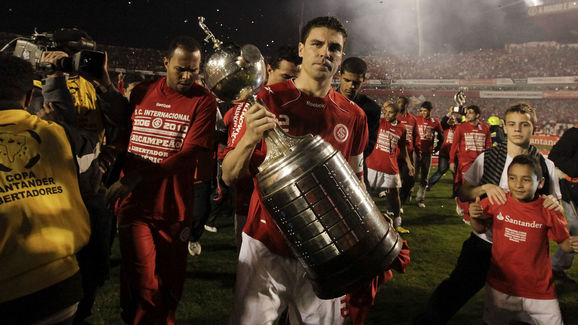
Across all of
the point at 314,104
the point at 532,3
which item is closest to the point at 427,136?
the point at 314,104

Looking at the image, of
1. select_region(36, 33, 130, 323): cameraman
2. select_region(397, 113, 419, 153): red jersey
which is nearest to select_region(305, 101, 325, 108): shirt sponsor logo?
select_region(36, 33, 130, 323): cameraman

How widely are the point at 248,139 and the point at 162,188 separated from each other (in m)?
1.61

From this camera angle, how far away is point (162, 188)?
3.07m

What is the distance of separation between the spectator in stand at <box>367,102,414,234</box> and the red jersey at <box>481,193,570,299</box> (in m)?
3.63

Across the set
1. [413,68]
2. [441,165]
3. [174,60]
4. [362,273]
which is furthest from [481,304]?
[413,68]

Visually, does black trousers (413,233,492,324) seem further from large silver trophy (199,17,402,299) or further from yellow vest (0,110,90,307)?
yellow vest (0,110,90,307)

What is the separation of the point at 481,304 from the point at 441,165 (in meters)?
6.85

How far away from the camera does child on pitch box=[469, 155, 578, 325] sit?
9.55ft

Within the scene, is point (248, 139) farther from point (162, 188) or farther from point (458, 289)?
point (458, 289)

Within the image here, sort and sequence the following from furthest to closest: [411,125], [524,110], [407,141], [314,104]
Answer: [411,125]
[407,141]
[524,110]
[314,104]

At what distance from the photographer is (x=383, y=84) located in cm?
3969

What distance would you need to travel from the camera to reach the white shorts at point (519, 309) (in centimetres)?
286

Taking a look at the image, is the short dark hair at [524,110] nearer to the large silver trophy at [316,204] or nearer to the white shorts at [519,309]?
the white shorts at [519,309]

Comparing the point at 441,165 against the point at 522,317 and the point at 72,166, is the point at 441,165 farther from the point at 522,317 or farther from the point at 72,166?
the point at 72,166
